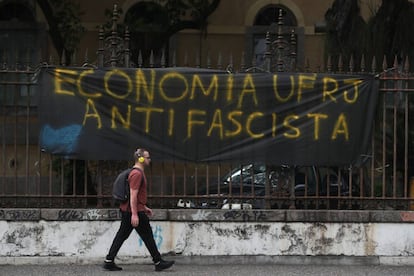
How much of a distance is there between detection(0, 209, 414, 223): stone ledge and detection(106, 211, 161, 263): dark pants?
531 mm

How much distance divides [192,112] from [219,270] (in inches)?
85.5

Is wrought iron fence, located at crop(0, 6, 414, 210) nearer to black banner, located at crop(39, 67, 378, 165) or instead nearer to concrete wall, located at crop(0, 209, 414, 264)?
black banner, located at crop(39, 67, 378, 165)

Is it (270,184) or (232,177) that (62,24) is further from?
(270,184)

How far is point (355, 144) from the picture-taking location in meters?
9.25

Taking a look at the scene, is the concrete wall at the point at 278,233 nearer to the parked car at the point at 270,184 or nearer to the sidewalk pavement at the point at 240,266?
the sidewalk pavement at the point at 240,266

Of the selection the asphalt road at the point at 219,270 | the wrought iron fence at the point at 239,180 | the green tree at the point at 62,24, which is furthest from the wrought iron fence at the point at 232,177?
the green tree at the point at 62,24

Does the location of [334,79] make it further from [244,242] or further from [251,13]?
[251,13]

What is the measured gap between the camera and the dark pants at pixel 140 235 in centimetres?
829

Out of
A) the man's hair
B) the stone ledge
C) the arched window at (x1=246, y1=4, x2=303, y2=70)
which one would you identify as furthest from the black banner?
the arched window at (x1=246, y1=4, x2=303, y2=70)

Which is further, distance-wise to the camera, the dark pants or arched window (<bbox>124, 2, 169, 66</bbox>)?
arched window (<bbox>124, 2, 169, 66</bbox>)

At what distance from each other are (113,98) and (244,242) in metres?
2.65

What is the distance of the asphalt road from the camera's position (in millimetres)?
8414

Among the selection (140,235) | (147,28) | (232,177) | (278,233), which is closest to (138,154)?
(140,235)

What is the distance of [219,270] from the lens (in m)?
8.59
